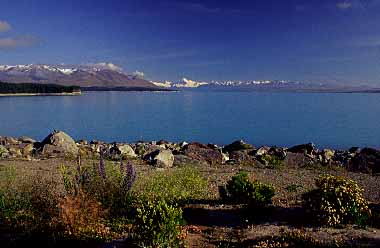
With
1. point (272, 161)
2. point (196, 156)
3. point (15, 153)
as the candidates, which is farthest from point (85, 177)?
point (15, 153)

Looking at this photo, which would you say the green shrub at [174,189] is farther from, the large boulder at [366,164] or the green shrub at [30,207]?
the large boulder at [366,164]

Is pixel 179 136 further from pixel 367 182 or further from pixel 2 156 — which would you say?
pixel 367 182

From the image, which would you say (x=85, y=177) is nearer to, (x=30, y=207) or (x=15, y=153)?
(x=30, y=207)

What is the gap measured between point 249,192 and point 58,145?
20.6 meters

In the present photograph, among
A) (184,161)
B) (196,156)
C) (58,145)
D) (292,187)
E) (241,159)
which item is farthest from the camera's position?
(58,145)

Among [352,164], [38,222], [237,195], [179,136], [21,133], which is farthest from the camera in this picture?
[21,133]

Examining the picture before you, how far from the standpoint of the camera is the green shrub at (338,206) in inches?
437

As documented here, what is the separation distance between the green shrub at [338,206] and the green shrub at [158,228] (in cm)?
429

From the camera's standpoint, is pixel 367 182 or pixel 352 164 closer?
pixel 367 182

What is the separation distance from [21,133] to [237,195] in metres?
59.9

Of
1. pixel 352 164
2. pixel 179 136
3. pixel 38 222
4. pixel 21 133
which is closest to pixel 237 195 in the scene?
pixel 38 222

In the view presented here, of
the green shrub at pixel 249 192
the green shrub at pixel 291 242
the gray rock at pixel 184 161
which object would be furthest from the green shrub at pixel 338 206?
the gray rock at pixel 184 161

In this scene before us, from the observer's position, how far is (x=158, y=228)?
329 inches

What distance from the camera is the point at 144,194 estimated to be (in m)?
14.1
